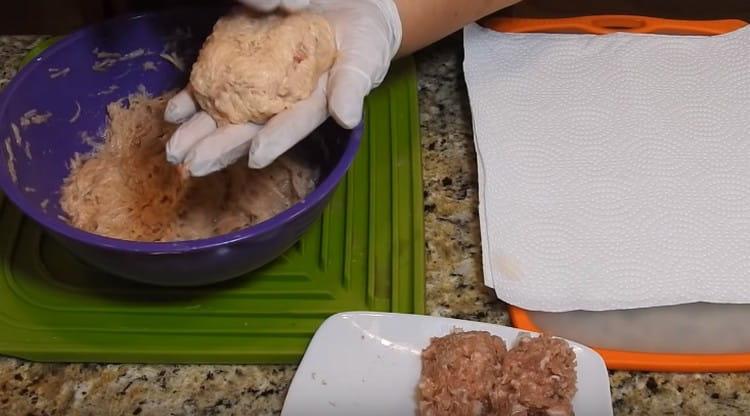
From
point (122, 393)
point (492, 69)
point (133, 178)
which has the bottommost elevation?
point (122, 393)

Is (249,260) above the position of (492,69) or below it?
below

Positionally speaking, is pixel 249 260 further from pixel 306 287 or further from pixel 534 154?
pixel 534 154

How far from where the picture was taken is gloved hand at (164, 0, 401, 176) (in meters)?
0.76

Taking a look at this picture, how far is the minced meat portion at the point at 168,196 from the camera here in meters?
0.93

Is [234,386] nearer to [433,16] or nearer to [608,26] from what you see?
[433,16]

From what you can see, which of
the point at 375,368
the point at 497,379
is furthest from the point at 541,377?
the point at 375,368

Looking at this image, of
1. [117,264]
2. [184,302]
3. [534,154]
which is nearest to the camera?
[117,264]

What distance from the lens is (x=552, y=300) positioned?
34.5 inches

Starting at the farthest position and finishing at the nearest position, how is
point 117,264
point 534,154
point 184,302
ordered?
point 534,154, point 184,302, point 117,264

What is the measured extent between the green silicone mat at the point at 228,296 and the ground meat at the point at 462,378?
92mm

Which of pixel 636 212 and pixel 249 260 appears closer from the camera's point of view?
pixel 249 260

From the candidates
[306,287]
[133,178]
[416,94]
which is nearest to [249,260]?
[306,287]

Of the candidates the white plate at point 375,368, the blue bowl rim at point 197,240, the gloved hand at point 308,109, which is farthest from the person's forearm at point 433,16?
the white plate at point 375,368

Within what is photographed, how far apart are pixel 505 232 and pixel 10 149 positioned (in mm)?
538
